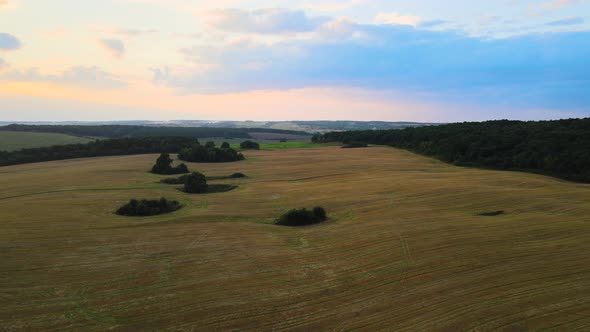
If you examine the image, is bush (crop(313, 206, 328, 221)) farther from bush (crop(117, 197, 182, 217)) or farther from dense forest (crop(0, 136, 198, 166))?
dense forest (crop(0, 136, 198, 166))

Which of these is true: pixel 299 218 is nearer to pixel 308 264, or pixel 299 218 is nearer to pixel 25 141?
pixel 308 264

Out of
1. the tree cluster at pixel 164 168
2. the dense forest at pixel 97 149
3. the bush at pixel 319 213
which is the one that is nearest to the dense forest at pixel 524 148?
the bush at pixel 319 213

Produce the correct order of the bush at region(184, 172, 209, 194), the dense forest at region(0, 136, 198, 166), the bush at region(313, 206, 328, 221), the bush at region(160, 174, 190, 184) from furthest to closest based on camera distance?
the dense forest at region(0, 136, 198, 166) → the bush at region(160, 174, 190, 184) → the bush at region(184, 172, 209, 194) → the bush at region(313, 206, 328, 221)

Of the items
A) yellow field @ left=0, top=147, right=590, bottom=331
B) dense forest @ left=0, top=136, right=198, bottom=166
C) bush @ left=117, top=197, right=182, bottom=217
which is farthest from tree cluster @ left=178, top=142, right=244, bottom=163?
bush @ left=117, top=197, right=182, bottom=217

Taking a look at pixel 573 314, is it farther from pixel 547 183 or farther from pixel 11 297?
pixel 547 183

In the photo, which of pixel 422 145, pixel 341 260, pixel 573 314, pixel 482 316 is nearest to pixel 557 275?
pixel 573 314

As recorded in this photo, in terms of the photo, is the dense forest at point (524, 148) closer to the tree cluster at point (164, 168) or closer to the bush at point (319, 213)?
the bush at point (319, 213)

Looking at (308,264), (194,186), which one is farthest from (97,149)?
(308,264)
